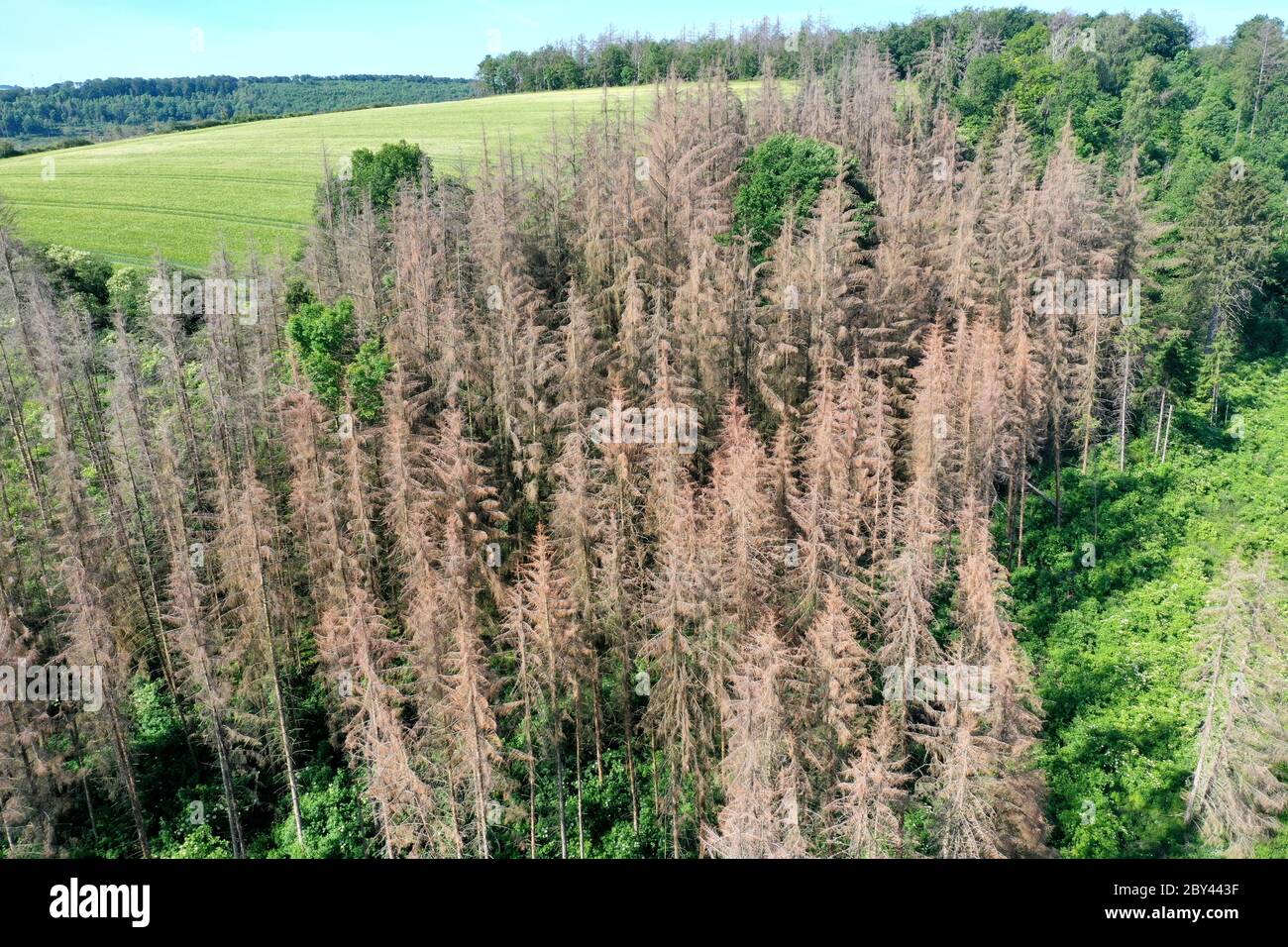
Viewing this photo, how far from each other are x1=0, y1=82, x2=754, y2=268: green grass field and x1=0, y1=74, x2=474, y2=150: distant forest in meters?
13.0

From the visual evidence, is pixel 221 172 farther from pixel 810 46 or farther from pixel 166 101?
pixel 810 46

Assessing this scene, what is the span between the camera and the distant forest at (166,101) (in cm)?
10425

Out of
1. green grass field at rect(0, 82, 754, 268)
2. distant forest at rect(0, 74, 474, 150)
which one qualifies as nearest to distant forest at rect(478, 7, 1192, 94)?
green grass field at rect(0, 82, 754, 268)

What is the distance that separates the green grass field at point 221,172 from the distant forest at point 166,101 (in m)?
13.0

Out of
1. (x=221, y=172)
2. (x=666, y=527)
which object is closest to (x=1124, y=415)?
(x=666, y=527)

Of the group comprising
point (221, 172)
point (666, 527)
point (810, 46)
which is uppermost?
point (810, 46)

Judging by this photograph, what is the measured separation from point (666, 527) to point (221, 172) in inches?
2824

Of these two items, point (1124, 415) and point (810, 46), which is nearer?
point (1124, 415)

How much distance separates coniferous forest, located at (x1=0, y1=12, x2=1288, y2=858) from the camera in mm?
24359

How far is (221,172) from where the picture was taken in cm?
7962

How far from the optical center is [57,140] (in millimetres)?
98812

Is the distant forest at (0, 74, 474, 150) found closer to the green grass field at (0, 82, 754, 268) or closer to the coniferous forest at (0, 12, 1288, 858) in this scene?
the green grass field at (0, 82, 754, 268)

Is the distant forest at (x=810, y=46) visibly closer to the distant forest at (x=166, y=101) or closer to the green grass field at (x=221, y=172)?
the green grass field at (x=221, y=172)
